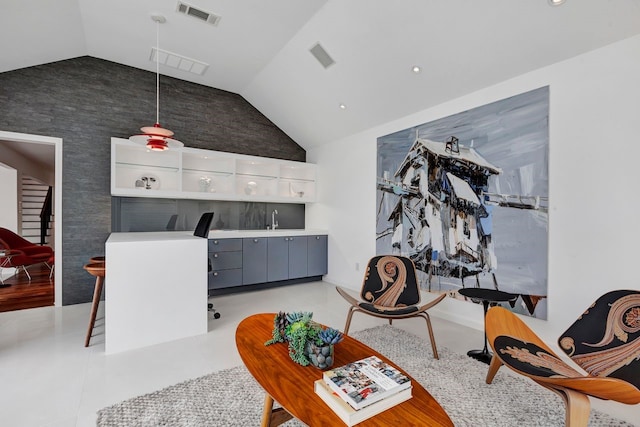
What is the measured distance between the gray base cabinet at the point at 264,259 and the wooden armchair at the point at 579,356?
11.0 ft

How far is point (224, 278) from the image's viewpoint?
172 inches

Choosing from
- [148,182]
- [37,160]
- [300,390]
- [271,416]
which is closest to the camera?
[300,390]

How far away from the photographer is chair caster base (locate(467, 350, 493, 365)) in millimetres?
2483

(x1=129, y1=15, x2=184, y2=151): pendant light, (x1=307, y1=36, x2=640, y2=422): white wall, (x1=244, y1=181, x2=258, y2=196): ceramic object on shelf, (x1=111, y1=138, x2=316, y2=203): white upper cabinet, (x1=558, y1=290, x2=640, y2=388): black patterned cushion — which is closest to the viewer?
(x1=558, y1=290, x2=640, y2=388): black patterned cushion

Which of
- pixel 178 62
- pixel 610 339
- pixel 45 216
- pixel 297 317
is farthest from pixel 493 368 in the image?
pixel 45 216

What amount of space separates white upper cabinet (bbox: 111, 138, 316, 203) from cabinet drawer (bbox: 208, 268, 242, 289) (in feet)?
3.85

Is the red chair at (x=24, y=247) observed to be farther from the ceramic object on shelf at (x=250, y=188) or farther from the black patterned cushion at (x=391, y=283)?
the black patterned cushion at (x=391, y=283)

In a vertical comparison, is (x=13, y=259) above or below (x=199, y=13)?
below

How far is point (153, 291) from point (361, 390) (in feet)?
7.56

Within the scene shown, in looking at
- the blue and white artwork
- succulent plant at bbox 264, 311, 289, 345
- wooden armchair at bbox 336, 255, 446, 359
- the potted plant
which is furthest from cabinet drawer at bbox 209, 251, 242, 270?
the potted plant

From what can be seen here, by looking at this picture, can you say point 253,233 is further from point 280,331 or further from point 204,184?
point 280,331

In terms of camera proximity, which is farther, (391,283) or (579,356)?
(391,283)

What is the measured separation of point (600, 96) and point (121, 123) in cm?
543

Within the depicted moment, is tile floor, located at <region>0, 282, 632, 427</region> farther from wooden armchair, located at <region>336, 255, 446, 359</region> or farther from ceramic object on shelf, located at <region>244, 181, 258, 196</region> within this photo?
ceramic object on shelf, located at <region>244, 181, 258, 196</region>
